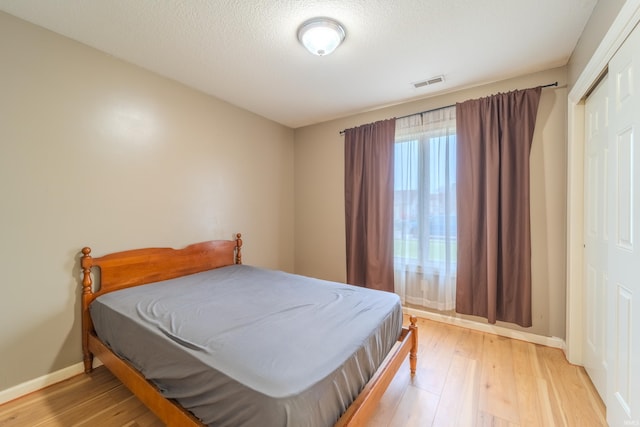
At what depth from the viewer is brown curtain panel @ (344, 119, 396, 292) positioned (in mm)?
3096

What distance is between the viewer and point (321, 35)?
1.78m

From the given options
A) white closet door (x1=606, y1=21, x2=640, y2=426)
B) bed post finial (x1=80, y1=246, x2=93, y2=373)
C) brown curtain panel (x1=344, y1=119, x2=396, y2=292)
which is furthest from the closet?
bed post finial (x1=80, y1=246, x2=93, y2=373)

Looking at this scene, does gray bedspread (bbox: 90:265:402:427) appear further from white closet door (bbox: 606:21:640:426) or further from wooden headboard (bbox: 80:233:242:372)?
white closet door (bbox: 606:21:640:426)

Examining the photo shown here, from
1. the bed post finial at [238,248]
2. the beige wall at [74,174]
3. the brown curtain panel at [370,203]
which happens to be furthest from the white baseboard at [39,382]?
the brown curtain panel at [370,203]

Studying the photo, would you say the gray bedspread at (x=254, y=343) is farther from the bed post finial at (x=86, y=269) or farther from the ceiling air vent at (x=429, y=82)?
the ceiling air vent at (x=429, y=82)

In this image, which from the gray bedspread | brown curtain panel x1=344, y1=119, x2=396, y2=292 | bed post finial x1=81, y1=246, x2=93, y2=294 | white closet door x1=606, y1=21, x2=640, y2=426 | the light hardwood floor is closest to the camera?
the gray bedspread

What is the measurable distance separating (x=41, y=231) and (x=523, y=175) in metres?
3.87

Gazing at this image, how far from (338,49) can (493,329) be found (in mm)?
2962

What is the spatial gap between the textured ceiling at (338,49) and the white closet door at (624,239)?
2.19 ft

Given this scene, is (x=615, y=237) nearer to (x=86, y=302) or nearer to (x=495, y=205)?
(x=495, y=205)

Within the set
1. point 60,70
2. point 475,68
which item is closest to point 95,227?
point 60,70

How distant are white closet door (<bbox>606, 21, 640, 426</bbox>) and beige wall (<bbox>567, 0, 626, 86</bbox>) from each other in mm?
195

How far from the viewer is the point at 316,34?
177cm

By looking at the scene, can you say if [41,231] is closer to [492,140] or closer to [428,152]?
[428,152]
